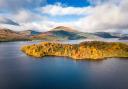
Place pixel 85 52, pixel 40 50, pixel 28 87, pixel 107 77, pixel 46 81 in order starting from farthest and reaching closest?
pixel 40 50 < pixel 85 52 < pixel 107 77 < pixel 46 81 < pixel 28 87

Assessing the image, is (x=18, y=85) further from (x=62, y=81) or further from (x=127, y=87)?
(x=127, y=87)

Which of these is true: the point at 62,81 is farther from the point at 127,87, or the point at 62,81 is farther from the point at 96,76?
the point at 127,87

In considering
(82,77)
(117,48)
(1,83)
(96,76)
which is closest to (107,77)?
(96,76)

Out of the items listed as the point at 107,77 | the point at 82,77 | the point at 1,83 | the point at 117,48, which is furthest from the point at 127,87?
the point at 117,48

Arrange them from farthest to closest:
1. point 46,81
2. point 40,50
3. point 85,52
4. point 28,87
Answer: point 40,50 → point 85,52 → point 46,81 → point 28,87

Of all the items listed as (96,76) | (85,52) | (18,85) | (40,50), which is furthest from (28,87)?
(40,50)

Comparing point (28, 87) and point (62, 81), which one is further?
point (62, 81)

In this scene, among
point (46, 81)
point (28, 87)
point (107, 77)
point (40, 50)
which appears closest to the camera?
point (28, 87)

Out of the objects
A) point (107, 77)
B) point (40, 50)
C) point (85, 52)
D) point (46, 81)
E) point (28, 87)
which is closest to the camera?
point (28, 87)

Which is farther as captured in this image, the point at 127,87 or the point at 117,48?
the point at 117,48
